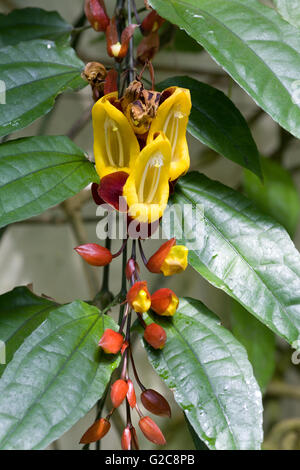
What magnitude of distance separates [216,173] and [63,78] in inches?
30.3

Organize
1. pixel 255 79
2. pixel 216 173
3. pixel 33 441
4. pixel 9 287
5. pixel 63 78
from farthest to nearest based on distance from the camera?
pixel 216 173
pixel 9 287
pixel 63 78
pixel 255 79
pixel 33 441

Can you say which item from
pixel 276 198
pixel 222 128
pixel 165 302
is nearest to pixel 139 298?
pixel 165 302

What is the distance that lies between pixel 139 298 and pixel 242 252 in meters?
0.13

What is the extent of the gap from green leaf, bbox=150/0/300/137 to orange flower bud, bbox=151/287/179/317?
211 mm

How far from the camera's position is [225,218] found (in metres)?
0.60

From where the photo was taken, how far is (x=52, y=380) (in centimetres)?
48

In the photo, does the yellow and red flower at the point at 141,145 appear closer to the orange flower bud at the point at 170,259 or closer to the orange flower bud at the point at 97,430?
the orange flower bud at the point at 170,259

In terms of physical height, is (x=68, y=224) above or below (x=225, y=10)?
below

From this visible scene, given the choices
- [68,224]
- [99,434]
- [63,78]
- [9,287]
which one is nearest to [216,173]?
[68,224]

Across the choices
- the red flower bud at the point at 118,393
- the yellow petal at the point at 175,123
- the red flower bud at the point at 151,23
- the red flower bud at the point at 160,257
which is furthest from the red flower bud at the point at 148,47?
the red flower bud at the point at 118,393

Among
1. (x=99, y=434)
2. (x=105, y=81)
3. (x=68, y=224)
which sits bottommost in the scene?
(x=68, y=224)

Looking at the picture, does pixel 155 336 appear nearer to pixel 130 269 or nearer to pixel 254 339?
pixel 130 269

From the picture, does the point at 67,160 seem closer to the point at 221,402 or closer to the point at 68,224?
the point at 221,402

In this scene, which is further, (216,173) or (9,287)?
(216,173)
